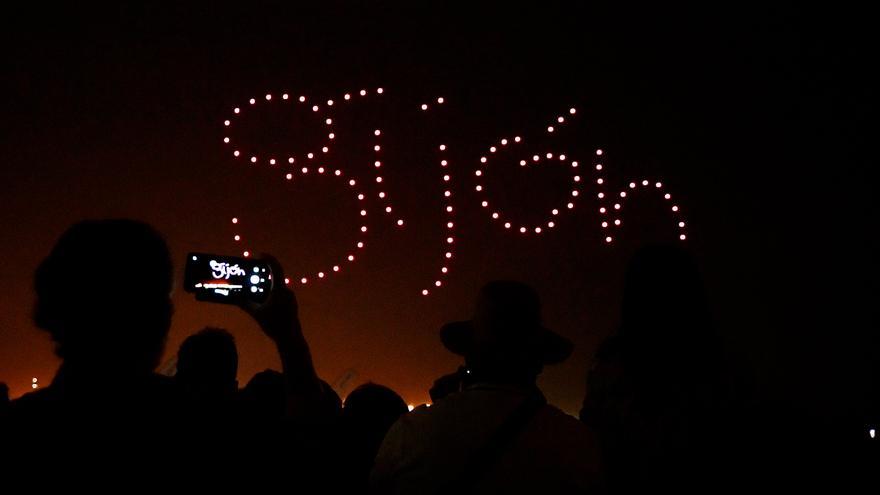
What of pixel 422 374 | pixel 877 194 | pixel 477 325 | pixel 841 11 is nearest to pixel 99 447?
pixel 477 325

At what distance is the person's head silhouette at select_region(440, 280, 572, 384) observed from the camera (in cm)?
Answer: 129

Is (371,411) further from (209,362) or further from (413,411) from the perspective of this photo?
(209,362)

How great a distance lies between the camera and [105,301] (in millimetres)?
893

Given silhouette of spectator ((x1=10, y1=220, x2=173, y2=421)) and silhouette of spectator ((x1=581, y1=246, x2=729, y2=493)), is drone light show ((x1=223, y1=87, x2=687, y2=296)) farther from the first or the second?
silhouette of spectator ((x1=10, y1=220, x2=173, y2=421))

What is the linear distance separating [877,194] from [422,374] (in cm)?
313

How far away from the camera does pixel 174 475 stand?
2.80 ft

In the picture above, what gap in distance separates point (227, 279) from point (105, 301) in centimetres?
38

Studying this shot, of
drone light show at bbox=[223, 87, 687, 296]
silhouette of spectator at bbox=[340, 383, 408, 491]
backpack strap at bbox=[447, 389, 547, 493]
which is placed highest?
drone light show at bbox=[223, 87, 687, 296]

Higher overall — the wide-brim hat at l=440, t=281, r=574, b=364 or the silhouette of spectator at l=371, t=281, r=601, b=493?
the wide-brim hat at l=440, t=281, r=574, b=364

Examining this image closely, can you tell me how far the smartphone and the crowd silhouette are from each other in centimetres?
3

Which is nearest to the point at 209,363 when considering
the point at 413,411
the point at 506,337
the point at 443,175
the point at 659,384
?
the point at 413,411

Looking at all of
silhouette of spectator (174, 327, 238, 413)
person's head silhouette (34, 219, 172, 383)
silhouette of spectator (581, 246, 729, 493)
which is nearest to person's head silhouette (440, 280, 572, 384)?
silhouette of spectator (581, 246, 729, 493)

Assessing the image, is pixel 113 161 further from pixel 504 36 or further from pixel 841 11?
pixel 841 11

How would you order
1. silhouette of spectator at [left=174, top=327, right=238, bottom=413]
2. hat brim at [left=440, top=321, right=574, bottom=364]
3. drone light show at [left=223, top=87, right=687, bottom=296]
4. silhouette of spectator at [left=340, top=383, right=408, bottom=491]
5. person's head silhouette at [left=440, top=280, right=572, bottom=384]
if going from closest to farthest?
person's head silhouette at [left=440, top=280, right=572, bottom=384], hat brim at [left=440, top=321, right=574, bottom=364], silhouette of spectator at [left=340, top=383, right=408, bottom=491], silhouette of spectator at [left=174, top=327, right=238, bottom=413], drone light show at [left=223, top=87, right=687, bottom=296]
